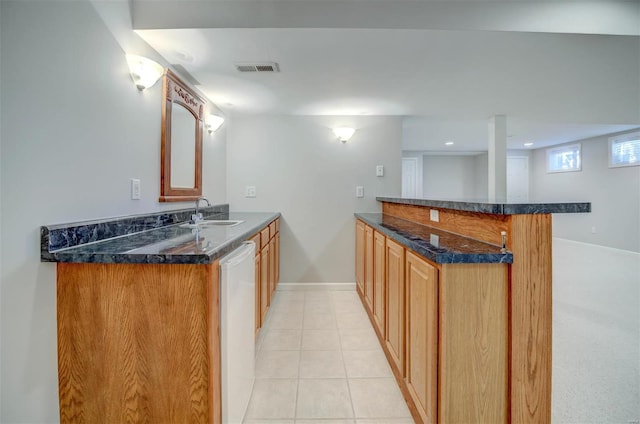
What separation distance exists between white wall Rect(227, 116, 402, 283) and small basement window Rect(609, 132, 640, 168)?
15.9 feet

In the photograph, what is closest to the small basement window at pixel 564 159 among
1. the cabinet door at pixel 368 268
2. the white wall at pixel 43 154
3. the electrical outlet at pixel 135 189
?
the cabinet door at pixel 368 268

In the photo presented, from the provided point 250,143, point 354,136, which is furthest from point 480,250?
point 250,143

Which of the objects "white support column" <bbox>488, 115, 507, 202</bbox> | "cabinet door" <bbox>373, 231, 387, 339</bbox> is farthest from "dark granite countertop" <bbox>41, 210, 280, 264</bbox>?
"white support column" <bbox>488, 115, 507, 202</bbox>

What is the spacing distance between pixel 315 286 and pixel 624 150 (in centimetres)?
626

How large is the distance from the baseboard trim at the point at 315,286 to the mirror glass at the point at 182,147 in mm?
1609

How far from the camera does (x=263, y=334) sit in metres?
→ 2.27

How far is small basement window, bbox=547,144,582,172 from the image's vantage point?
234 inches

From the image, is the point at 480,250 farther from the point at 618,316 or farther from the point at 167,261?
the point at 618,316

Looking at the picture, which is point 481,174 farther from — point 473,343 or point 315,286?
point 473,343

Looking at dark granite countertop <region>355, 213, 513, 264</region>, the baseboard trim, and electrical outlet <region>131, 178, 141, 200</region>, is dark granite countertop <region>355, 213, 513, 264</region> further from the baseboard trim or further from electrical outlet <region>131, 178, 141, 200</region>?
the baseboard trim

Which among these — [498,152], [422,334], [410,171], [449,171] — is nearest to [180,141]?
[422,334]

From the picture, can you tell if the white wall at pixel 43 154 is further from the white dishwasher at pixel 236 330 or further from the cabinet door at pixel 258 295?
the cabinet door at pixel 258 295

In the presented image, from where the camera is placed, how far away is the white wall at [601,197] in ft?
16.4

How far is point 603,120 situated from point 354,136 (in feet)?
10.9
